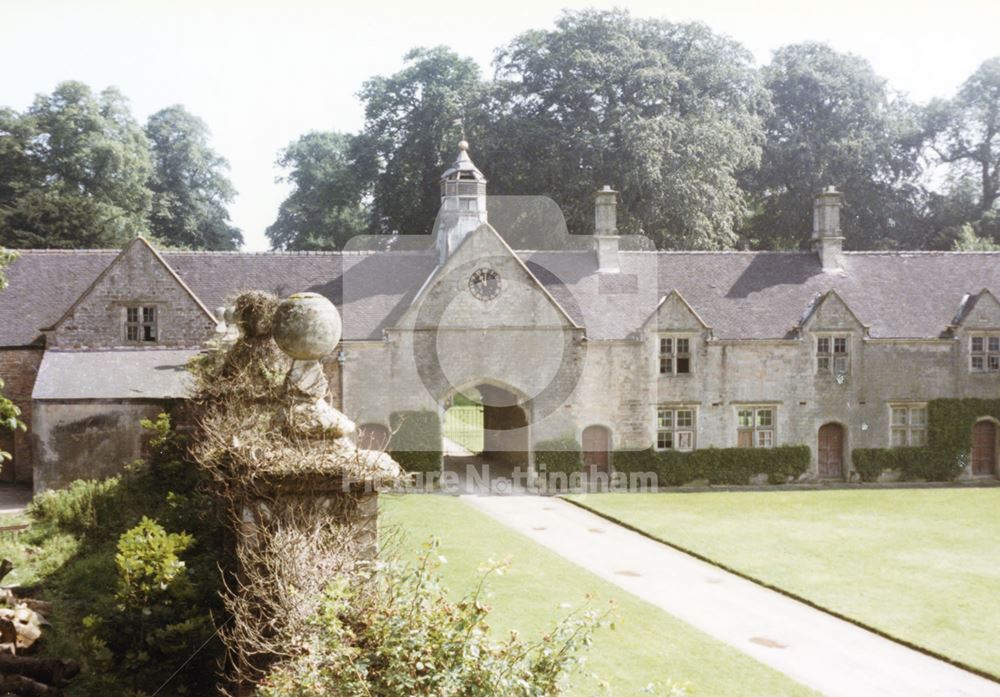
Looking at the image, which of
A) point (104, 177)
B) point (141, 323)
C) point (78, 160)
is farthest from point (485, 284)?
point (78, 160)

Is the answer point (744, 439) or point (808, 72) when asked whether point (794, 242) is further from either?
point (744, 439)

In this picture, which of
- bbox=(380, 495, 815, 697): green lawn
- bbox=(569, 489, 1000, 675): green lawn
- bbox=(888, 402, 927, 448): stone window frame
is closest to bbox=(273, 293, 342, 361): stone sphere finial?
bbox=(380, 495, 815, 697): green lawn

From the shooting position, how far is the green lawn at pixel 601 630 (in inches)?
486

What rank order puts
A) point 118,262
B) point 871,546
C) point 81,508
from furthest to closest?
point 118,262 → point 871,546 → point 81,508

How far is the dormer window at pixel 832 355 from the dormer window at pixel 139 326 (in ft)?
73.9

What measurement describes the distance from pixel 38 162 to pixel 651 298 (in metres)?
40.9

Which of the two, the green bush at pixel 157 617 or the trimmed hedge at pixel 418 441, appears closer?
the green bush at pixel 157 617

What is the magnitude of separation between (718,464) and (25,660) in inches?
960

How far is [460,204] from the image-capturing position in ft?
108

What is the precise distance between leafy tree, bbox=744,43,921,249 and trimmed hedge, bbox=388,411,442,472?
35175 mm

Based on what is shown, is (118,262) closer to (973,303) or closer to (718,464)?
(718,464)

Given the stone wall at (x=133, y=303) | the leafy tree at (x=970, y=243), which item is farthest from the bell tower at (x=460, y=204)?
the leafy tree at (x=970, y=243)

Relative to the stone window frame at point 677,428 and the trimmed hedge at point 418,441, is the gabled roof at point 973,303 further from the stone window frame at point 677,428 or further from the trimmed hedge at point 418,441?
the trimmed hedge at point 418,441

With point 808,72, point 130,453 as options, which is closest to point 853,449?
point 130,453
